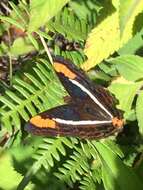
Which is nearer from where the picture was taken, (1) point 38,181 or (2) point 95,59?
(2) point 95,59

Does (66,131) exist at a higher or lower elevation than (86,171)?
higher

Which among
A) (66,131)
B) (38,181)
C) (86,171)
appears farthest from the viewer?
(38,181)

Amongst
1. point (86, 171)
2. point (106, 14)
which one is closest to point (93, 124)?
point (86, 171)

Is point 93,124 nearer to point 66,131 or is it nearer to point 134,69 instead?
point 66,131

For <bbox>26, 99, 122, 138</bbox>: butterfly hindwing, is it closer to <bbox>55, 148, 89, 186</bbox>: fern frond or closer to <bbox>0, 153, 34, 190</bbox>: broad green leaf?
<bbox>55, 148, 89, 186</bbox>: fern frond

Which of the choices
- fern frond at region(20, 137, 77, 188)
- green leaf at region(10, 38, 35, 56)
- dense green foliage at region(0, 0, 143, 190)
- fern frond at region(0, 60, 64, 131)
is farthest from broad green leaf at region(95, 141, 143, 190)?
green leaf at region(10, 38, 35, 56)

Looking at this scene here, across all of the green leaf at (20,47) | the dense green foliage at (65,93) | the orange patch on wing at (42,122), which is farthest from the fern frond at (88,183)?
the green leaf at (20,47)

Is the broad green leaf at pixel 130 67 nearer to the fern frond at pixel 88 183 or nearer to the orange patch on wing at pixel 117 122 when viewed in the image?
the orange patch on wing at pixel 117 122
